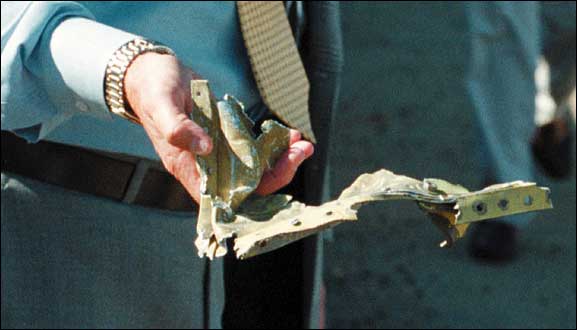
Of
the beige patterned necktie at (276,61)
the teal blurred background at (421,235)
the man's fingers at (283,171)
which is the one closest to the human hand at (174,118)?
the man's fingers at (283,171)

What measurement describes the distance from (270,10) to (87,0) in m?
0.32

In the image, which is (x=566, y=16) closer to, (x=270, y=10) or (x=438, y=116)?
(x=438, y=116)

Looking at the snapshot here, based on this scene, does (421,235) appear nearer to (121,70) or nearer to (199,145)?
(121,70)

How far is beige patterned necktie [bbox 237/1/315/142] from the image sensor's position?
5.97ft

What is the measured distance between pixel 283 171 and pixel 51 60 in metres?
0.41

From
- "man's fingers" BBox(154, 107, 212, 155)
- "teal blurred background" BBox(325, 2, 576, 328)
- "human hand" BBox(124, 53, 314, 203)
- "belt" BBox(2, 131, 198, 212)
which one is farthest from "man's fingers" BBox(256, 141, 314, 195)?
"teal blurred background" BBox(325, 2, 576, 328)

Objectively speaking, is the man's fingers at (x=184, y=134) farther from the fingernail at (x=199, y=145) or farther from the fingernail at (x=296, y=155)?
the fingernail at (x=296, y=155)

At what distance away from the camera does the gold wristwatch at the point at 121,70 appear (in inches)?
60.2

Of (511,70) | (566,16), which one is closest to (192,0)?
(511,70)

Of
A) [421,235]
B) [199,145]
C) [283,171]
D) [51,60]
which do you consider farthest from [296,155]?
[421,235]

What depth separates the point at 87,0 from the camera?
173 centimetres

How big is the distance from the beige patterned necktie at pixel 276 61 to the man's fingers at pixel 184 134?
0.45m

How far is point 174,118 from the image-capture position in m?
1.37

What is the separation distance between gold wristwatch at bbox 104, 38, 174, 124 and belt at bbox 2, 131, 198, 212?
0.86ft
